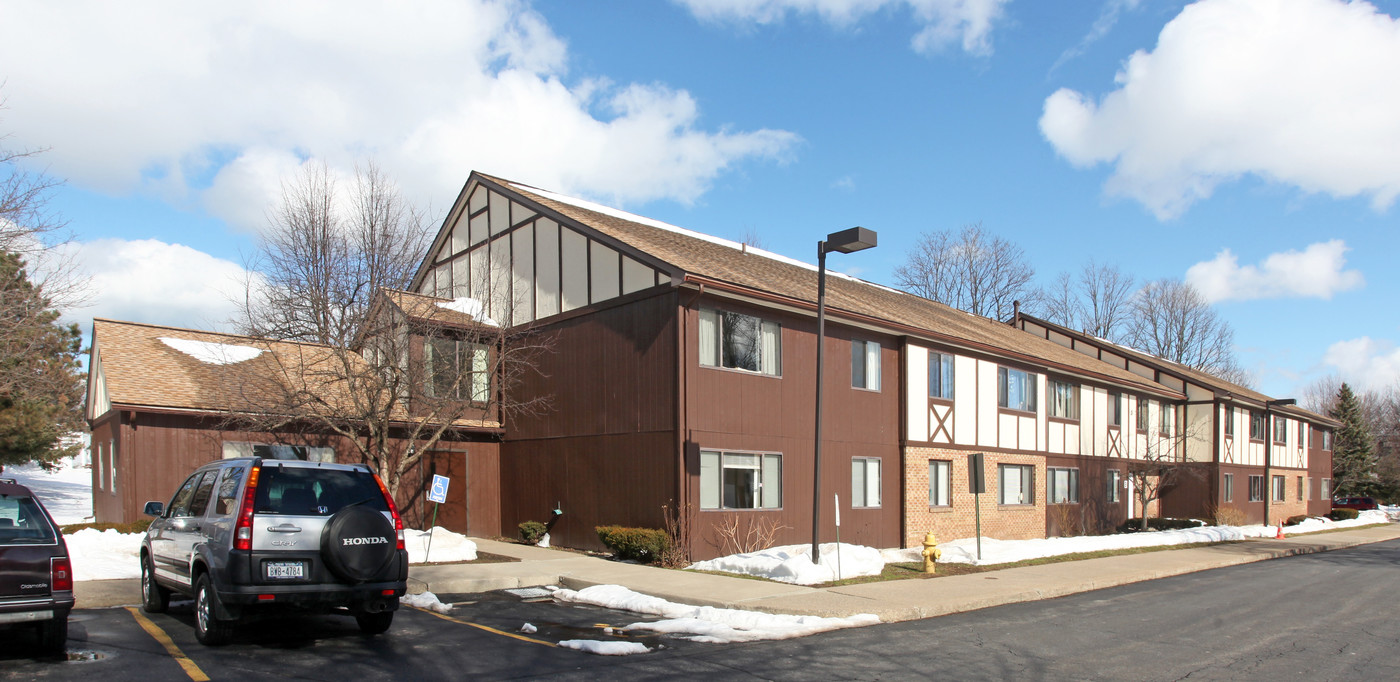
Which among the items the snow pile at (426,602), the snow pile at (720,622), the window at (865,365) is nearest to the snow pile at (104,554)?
the snow pile at (426,602)

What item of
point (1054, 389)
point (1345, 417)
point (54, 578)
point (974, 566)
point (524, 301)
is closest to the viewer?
point (54, 578)

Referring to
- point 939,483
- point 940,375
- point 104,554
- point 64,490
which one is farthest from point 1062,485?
point 64,490

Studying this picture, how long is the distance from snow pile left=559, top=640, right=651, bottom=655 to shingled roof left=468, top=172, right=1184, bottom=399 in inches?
349

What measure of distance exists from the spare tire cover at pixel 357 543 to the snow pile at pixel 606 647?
6.71 feet

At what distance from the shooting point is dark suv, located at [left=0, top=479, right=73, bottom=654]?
769cm

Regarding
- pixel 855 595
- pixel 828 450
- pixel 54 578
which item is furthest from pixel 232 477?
pixel 828 450

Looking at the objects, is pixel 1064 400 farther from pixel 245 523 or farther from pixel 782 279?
pixel 245 523

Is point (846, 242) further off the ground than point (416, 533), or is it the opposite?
point (846, 242)

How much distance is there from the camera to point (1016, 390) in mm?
27281

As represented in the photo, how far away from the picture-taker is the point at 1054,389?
29.7 m

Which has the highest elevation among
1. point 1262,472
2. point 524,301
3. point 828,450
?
point 524,301

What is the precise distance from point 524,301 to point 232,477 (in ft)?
46.3

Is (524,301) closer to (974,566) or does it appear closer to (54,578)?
(974,566)

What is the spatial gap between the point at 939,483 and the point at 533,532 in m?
10.5
